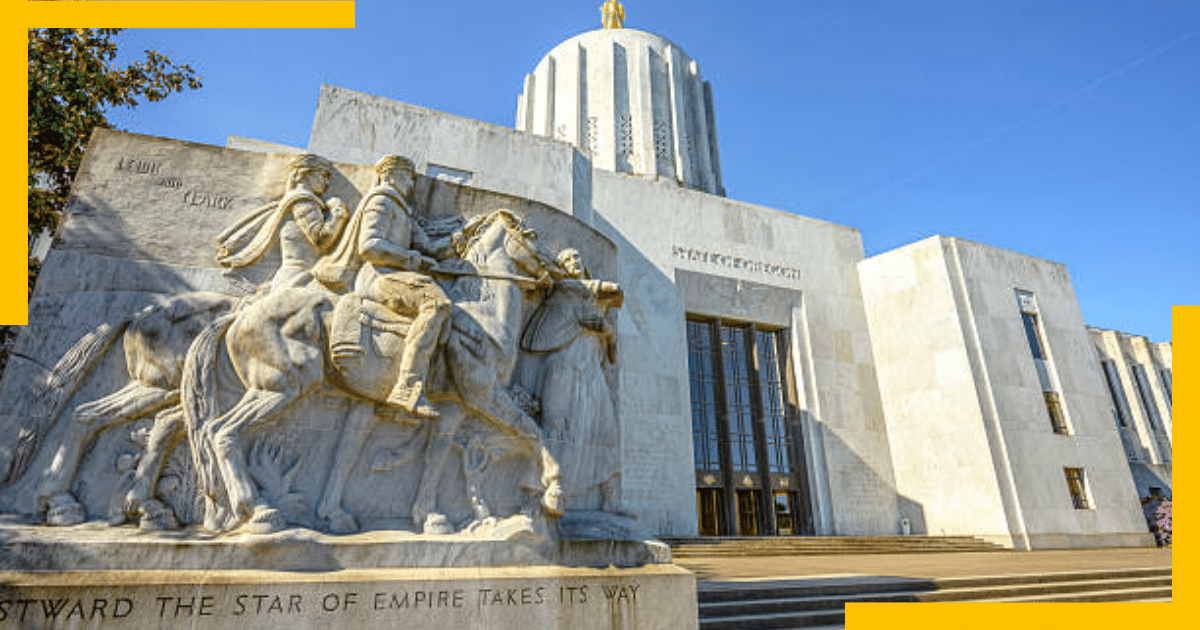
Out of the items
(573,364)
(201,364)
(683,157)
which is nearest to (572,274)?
(573,364)

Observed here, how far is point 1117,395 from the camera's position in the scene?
117 feet

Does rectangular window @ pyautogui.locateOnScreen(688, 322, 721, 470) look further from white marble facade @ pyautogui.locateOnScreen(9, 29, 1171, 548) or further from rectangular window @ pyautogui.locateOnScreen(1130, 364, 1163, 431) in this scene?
rectangular window @ pyautogui.locateOnScreen(1130, 364, 1163, 431)

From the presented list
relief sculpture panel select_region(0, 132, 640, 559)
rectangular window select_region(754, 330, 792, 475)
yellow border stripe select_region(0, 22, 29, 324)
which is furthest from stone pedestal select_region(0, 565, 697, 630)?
rectangular window select_region(754, 330, 792, 475)

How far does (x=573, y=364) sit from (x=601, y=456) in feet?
3.48

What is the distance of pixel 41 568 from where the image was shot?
4.52 m

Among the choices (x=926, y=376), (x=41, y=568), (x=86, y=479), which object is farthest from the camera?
(x=926, y=376)

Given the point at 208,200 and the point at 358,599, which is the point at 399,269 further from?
the point at 358,599

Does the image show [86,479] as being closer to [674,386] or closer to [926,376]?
[674,386]

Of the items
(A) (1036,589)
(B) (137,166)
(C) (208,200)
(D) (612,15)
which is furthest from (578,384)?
(D) (612,15)

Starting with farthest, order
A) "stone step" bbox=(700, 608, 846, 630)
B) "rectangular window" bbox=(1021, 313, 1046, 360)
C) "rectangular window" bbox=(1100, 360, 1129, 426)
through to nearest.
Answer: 1. "rectangular window" bbox=(1100, 360, 1129, 426)
2. "rectangular window" bbox=(1021, 313, 1046, 360)
3. "stone step" bbox=(700, 608, 846, 630)

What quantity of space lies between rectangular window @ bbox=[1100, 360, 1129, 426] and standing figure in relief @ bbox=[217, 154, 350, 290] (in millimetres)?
43257

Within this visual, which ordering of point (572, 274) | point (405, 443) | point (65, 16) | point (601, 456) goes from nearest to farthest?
point (65, 16) < point (405, 443) < point (601, 456) < point (572, 274)

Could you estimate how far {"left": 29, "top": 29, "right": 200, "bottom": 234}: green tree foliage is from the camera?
902 centimetres

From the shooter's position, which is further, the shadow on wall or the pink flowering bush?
the shadow on wall
